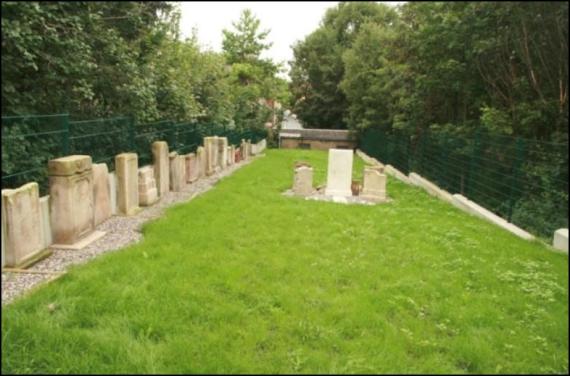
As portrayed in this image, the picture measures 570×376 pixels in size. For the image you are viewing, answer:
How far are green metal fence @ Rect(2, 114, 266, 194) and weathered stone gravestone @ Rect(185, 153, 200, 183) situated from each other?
0.29 metres

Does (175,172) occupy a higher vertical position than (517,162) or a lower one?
lower

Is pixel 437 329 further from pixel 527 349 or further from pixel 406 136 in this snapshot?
pixel 406 136

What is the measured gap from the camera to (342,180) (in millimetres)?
10047

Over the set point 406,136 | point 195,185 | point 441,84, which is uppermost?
point 441,84

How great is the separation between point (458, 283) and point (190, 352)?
2776 millimetres

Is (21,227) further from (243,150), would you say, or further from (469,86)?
(243,150)

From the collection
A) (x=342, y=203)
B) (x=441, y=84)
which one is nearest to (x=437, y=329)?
(x=342, y=203)

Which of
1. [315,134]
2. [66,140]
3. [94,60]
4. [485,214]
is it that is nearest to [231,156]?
[485,214]

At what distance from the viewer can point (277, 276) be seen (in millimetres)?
4234

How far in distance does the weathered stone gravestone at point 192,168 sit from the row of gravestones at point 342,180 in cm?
275

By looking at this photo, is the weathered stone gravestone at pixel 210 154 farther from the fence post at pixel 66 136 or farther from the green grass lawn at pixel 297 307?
the fence post at pixel 66 136

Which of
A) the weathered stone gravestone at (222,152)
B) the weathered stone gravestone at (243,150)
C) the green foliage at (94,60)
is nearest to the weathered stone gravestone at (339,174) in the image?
the green foliage at (94,60)

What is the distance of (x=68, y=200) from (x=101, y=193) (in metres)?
1.21

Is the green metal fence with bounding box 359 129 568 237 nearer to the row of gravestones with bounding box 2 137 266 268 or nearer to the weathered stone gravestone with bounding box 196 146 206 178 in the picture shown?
the row of gravestones with bounding box 2 137 266 268
